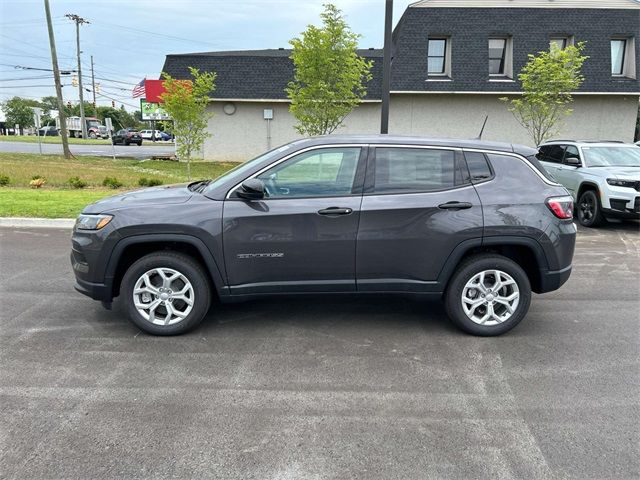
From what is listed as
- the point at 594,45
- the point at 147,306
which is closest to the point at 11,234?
the point at 147,306

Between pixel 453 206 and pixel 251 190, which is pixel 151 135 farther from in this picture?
pixel 453 206

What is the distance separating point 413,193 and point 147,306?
2525 millimetres

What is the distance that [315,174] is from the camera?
4.29 meters

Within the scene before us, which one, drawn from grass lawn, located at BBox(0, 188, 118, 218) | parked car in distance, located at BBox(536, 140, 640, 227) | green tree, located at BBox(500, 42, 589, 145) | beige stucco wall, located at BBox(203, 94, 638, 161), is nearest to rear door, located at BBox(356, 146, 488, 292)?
parked car in distance, located at BBox(536, 140, 640, 227)

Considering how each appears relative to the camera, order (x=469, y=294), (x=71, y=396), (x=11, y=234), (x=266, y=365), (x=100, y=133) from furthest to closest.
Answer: (x=100, y=133)
(x=11, y=234)
(x=469, y=294)
(x=266, y=365)
(x=71, y=396)

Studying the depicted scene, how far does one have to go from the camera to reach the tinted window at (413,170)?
428 centimetres

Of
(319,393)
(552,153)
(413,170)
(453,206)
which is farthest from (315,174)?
(552,153)

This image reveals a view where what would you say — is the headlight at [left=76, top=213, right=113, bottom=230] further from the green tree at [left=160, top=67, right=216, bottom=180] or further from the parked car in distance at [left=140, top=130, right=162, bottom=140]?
the parked car in distance at [left=140, top=130, right=162, bottom=140]

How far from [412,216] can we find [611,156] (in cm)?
844

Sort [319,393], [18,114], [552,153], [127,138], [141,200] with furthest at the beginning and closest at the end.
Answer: [18,114] → [127,138] → [552,153] → [141,200] → [319,393]

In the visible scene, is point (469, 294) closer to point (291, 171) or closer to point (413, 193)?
point (413, 193)

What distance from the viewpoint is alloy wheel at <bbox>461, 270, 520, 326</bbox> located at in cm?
437

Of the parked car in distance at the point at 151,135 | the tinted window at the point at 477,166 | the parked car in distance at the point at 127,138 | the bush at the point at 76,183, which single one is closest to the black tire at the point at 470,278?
the tinted window at the point at 477,166

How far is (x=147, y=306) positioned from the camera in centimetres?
427
